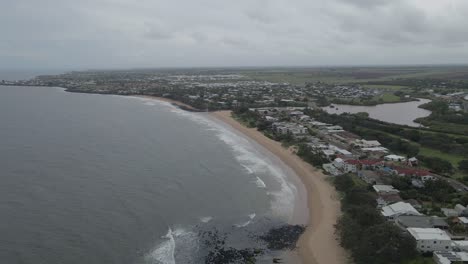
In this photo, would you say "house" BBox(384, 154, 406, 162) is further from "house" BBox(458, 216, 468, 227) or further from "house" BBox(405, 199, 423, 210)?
"house" BBox(458, 216, 468, 227)

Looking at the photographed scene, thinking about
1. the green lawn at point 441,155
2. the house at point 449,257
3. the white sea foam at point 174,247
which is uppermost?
the house at point 449,257

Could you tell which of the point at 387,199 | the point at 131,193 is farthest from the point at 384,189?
the point at 131,193

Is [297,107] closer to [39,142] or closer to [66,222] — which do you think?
[39,142]

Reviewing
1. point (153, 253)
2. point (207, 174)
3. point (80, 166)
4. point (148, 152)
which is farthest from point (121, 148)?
point (153, 253)

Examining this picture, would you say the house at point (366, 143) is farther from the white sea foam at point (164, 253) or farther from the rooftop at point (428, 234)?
the white sea foam at point (164, 253)

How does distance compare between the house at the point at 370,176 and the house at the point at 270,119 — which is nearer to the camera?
the house at the point at 370,176

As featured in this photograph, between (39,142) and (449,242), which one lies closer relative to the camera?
(449,242)

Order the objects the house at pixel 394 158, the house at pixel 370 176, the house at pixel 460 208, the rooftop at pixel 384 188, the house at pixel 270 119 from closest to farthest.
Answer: the house at pixel 460 208, the rooftop at pixel 384 188, the house at pixel 370 176, the house at pixel 394 158, the house at pixel 270 119

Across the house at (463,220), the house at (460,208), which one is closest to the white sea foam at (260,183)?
the house at (460,208)
